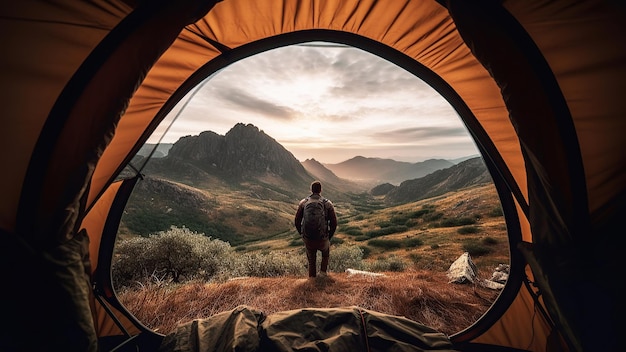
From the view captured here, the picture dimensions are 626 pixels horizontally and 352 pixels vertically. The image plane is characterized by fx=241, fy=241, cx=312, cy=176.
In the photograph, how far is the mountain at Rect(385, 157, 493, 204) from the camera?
402 ft

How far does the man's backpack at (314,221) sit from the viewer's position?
236 inches

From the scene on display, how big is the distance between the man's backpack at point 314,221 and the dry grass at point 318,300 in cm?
129

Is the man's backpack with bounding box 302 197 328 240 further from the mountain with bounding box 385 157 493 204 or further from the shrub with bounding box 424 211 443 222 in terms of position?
the mountain with bounding box 385 157 493 204

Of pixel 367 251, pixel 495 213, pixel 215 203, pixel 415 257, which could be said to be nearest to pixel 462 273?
pixel 415 257

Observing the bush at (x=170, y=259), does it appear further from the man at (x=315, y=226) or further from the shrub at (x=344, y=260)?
the man at (x=315, y=226)

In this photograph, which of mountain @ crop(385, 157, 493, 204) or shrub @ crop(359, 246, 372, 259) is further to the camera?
mountain @ crop(385, 157, 493, 204)

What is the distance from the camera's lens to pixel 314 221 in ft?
19.7

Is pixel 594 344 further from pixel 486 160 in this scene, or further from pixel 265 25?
pixel 265 25

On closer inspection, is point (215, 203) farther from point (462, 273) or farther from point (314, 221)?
point (462, 273)

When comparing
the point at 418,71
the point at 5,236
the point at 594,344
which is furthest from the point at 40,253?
the point at 418,71

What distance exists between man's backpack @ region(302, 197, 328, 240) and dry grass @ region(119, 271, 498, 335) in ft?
4.25

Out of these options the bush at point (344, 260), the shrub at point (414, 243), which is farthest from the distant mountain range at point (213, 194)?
the shrub at point (414, 243)

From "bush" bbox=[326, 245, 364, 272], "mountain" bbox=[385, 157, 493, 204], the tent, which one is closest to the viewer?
the tent

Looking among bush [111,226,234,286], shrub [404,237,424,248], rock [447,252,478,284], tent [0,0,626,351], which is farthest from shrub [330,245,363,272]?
shrub [404,237,424,248]
